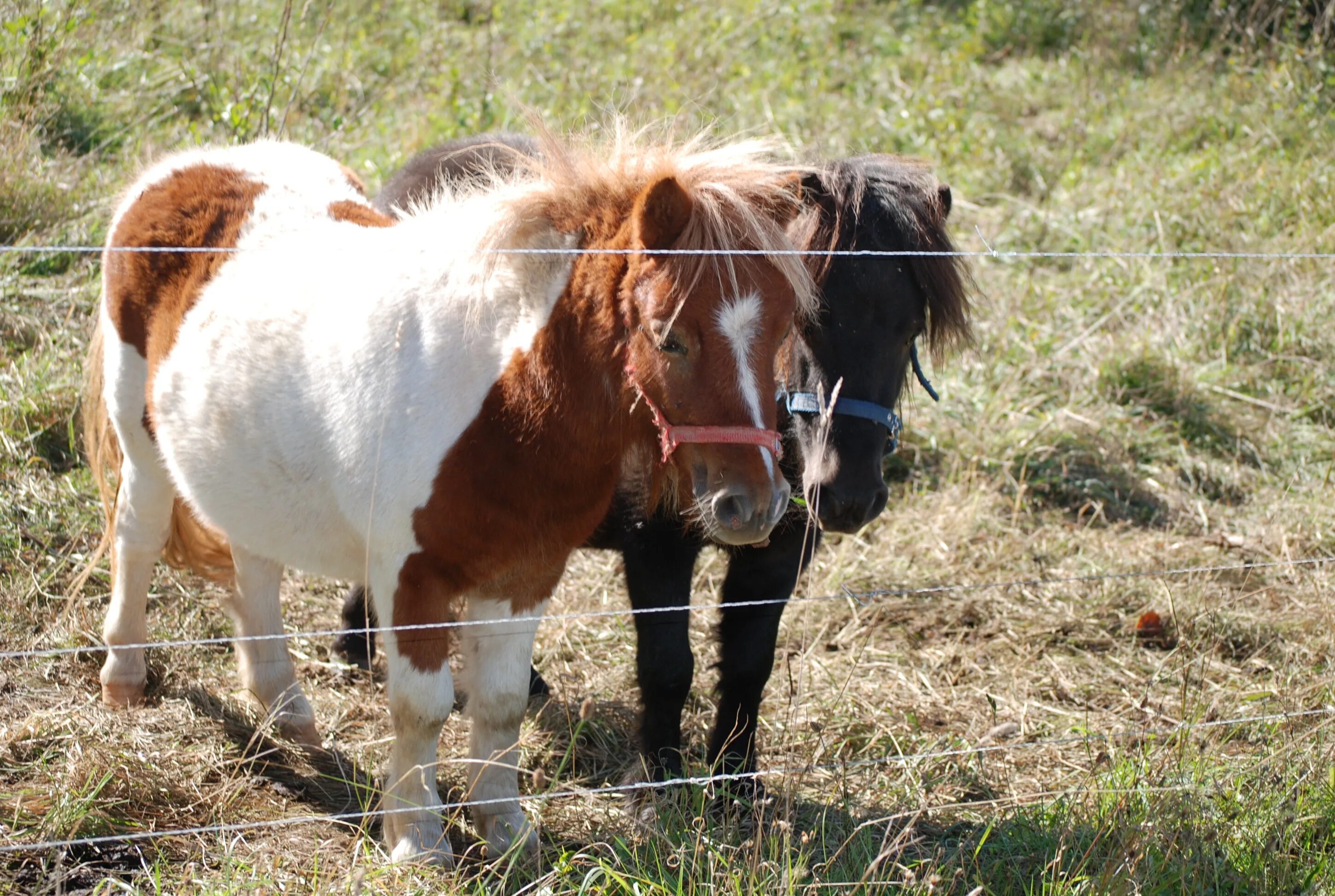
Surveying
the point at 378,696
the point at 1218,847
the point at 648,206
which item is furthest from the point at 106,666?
the point at 1218,847

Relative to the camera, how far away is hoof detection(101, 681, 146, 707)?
3416 millimetres

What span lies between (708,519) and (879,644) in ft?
6.51

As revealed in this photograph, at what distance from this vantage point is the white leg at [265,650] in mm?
3383

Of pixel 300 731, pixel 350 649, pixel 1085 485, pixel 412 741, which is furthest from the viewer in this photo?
pixel 1085 485

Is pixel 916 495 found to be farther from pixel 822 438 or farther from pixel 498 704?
pixel 498 704

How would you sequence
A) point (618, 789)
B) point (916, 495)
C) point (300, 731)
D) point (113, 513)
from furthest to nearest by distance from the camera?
point (916, 495)
point (113, 513)
point (300, 731)
point (618, 789)

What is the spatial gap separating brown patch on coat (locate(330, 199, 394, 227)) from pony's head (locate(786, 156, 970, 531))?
1191mm

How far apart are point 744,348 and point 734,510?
332 millimetres

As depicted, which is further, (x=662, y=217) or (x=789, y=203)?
(x=789, y=203)

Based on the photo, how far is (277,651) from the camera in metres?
3.46

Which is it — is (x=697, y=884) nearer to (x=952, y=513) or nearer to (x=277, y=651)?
(x=277, y=651)

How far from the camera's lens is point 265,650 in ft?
11.4

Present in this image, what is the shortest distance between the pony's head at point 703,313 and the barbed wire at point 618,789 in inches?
26.5

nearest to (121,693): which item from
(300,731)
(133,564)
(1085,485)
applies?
(133,564)
